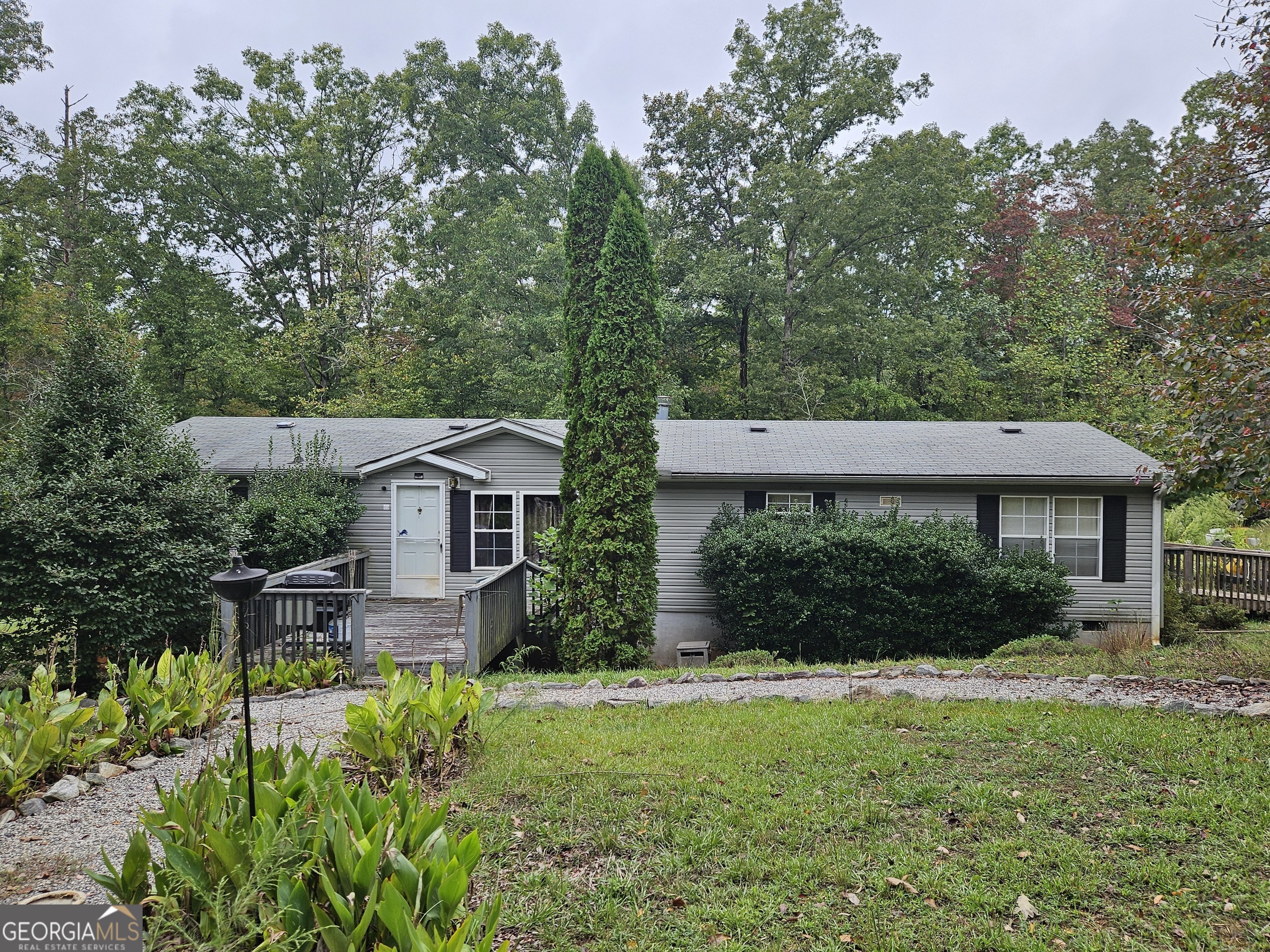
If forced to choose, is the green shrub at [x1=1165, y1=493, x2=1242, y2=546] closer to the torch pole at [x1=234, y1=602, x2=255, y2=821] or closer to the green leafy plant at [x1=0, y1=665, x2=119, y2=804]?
the torch pole at [x1=234, y1=602, x2=255, y2=821]

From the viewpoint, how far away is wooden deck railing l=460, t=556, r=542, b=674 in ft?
25.9

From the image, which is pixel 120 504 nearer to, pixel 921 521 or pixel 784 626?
pixel 784 626

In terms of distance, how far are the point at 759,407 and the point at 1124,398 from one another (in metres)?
10.2

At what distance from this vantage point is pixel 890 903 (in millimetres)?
3062

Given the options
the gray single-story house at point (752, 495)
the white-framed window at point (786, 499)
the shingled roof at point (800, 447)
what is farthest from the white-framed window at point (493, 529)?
the white-framed window at point (786, 499)

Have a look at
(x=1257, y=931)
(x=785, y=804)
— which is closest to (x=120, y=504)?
(x=785, y=804)

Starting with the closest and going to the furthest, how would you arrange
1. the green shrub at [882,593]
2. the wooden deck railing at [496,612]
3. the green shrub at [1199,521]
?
the wooden deck railing at [496,612] < the green shrub at [882,593] < the green shrub at [1199,521]

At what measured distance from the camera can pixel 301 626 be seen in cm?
812

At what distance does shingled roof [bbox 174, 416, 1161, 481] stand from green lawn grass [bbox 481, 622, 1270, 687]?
3.25 meters

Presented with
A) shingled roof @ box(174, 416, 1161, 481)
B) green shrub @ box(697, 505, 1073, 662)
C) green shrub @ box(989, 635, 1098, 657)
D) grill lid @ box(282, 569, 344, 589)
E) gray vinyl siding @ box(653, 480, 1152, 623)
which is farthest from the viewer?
gray vinyl siding @ box(653, 480, 1152, 623)

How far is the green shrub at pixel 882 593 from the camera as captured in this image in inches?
409

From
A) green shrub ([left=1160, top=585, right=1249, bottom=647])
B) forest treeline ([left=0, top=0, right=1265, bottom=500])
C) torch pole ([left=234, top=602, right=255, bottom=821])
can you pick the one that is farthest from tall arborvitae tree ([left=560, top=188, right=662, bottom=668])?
forest treeline ([left=0, top=0, right=1265, bottom=500])

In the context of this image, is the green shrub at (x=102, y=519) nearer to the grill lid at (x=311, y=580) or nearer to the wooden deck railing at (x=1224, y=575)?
the grill lid at (x=311, y=580)

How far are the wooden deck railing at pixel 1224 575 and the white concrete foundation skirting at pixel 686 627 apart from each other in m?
8.42
